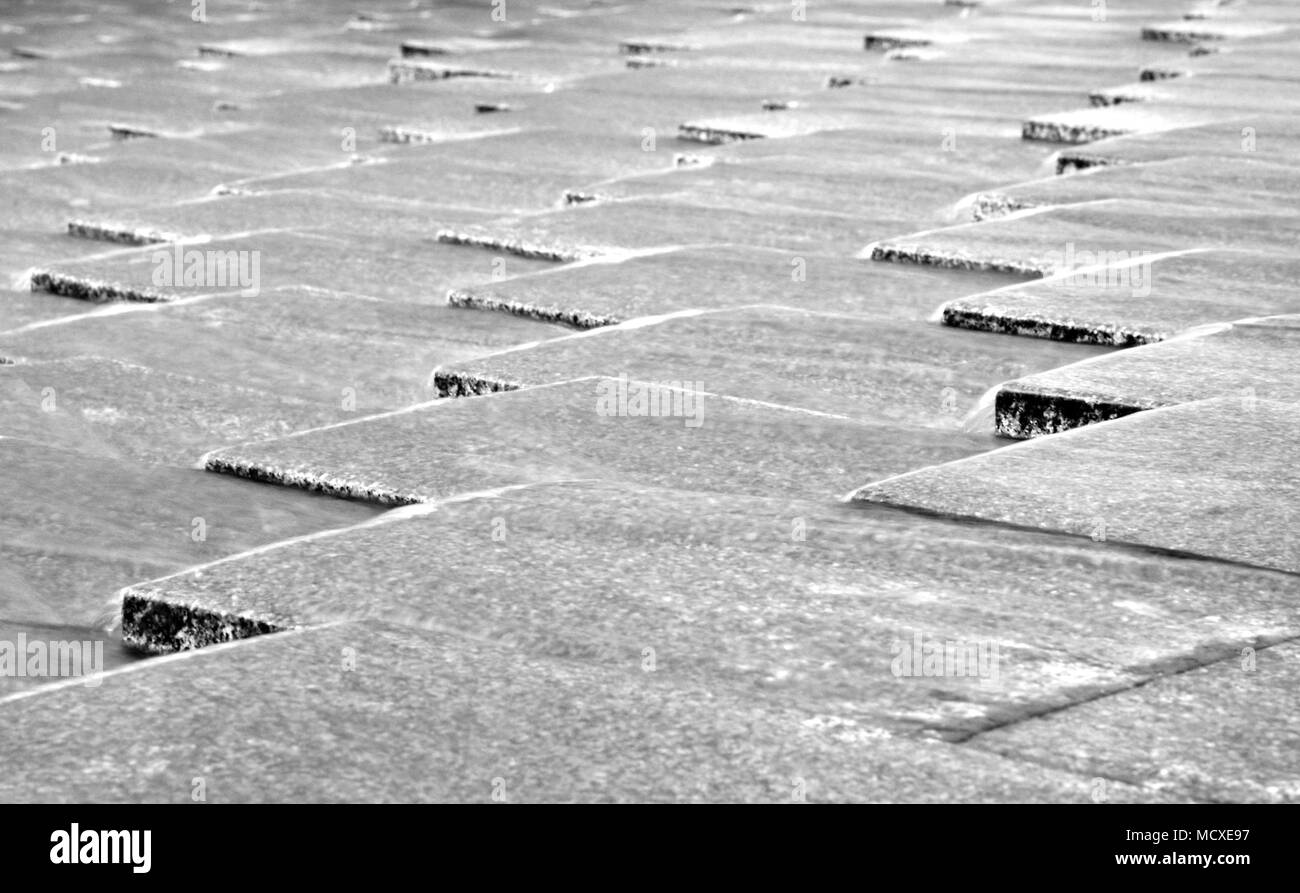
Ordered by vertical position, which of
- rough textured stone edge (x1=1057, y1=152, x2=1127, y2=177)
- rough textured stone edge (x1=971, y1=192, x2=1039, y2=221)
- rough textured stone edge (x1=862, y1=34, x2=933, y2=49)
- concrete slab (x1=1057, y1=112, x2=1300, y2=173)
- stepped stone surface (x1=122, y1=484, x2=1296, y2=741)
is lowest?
stepped stone surface (x1=122, y1=484, x2=1296, y2=741)

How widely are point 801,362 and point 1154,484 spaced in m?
0.77

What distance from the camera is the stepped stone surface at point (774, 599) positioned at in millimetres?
1705

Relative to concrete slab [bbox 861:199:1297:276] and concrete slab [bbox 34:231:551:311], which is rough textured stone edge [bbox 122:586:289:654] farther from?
concrete slab [bbox 861:199:1297:276]

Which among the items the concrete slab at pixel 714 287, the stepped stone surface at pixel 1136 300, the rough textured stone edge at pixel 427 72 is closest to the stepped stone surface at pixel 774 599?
the stepped stone surface at pixel 1136 300

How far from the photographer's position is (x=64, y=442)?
267 cm

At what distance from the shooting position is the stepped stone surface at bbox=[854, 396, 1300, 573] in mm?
2016

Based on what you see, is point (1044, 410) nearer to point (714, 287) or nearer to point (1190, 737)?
point (714, 287)

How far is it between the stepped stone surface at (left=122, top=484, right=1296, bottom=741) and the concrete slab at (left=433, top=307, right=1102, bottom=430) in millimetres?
583

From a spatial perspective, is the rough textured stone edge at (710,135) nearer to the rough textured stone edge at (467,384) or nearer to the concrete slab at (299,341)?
the concrete slab at (299,341)

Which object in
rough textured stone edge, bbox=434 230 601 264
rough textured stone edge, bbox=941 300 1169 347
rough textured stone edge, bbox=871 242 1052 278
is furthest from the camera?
rough textured stone edge, bbox=434 230 601 264

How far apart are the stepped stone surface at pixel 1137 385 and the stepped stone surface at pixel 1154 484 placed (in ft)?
0.26

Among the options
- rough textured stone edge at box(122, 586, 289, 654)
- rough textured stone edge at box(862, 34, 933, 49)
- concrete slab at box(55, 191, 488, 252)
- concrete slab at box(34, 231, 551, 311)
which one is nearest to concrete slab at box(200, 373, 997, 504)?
rough textured stone edge at box(122, 586, 289, 654)
